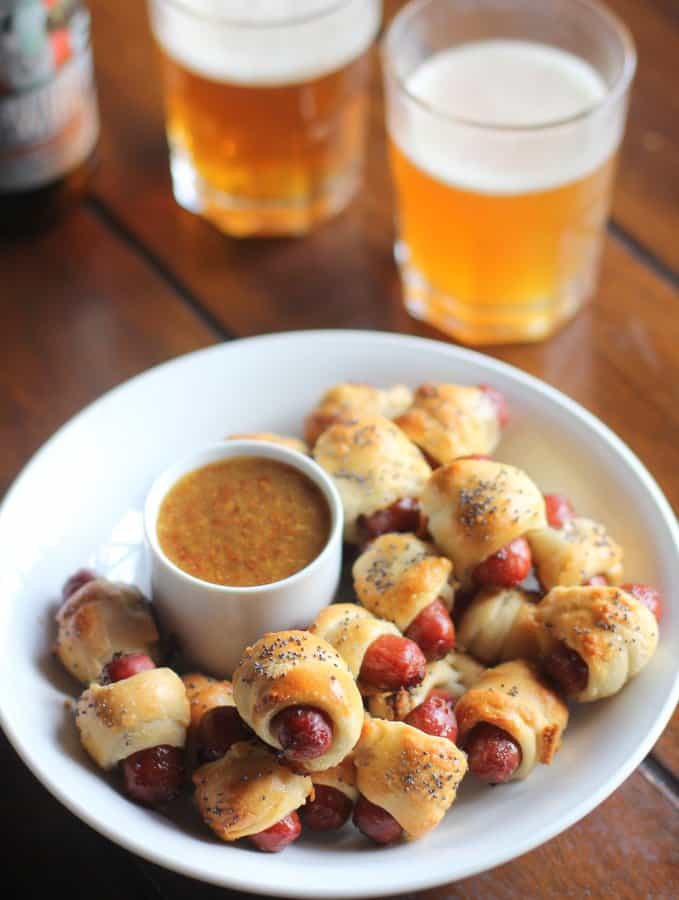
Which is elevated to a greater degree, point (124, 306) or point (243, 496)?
point (243, 496)

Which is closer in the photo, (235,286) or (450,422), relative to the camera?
(450,422)

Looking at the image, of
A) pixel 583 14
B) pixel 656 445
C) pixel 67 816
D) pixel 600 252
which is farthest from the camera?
pixel 600 252

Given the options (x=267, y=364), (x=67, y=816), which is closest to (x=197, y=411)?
(x=267, y=364)

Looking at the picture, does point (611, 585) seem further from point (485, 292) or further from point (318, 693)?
point (485, 292)

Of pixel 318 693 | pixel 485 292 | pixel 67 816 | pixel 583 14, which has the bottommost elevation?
pixel 67 816

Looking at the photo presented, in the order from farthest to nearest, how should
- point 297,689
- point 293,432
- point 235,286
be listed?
point 235,286 < point 293,432 < point 297,689

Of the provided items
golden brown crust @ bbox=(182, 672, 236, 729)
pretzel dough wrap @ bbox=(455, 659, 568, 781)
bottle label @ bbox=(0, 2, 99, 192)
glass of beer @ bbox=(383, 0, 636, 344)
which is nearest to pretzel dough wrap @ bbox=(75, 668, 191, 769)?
golden brown crust @ bbox=(182, 672, 236, 729)

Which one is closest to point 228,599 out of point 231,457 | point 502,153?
point 231,457

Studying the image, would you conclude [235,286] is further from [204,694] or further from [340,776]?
[340,776]
